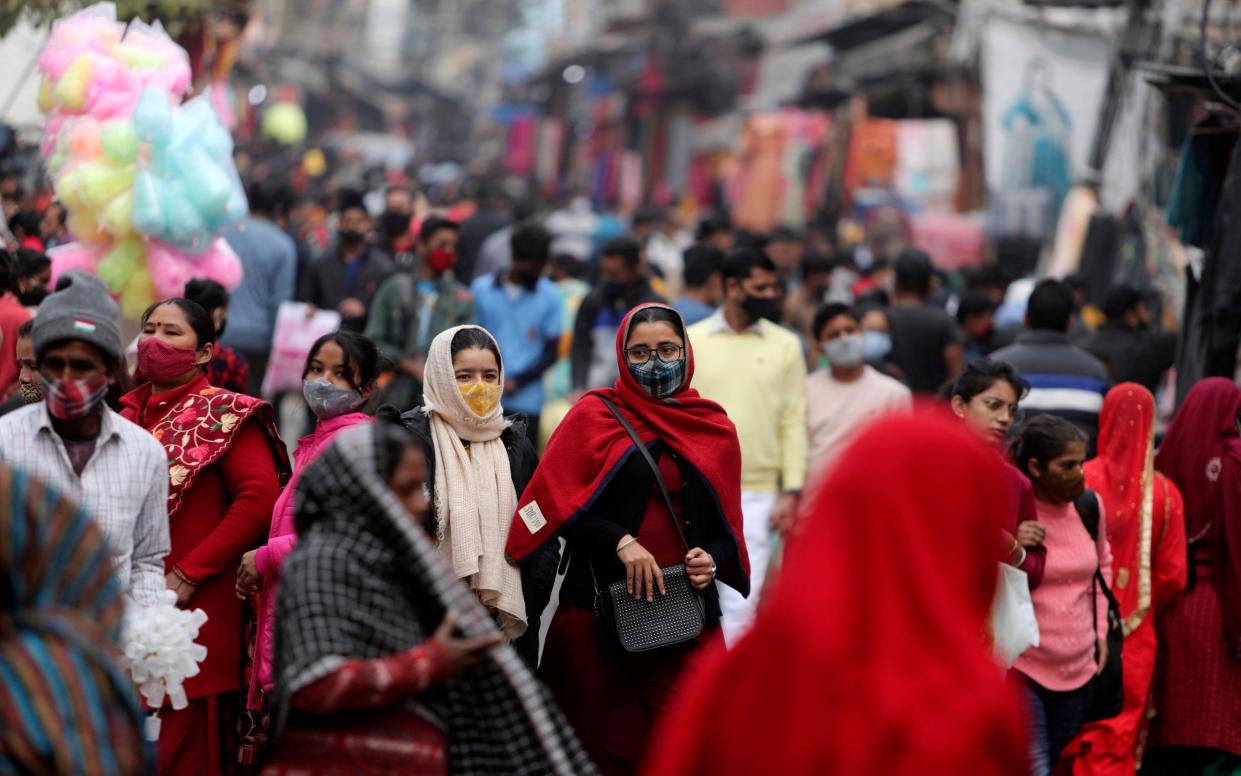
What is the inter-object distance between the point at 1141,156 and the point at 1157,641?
6.95m

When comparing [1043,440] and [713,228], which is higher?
[1043,440]

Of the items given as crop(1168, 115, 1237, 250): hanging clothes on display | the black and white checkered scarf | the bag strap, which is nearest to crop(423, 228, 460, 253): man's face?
crop(1168, 115, 1237, 250): hanging clothes on display

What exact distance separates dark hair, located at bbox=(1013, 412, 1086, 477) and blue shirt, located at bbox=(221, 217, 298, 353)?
5.19m

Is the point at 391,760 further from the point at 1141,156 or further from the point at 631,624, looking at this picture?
the point at 1141,156

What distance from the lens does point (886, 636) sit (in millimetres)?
3207

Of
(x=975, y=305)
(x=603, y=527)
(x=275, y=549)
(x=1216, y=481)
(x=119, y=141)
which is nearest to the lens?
(x=275, y=549)

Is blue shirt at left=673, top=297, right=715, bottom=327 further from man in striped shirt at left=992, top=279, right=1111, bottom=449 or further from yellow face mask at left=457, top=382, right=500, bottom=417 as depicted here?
yellow face mask at left=457, top=382, right=500, bottom=417

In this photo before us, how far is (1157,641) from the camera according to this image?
7.19m

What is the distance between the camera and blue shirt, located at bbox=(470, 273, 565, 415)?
9.78 metres

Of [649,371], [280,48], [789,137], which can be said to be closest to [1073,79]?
[789,137]

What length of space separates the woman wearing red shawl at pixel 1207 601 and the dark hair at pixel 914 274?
2884mm

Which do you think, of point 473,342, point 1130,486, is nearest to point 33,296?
point 473,342

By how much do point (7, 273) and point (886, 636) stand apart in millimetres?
4717

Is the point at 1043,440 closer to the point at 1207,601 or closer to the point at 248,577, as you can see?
the point at 1207,601
